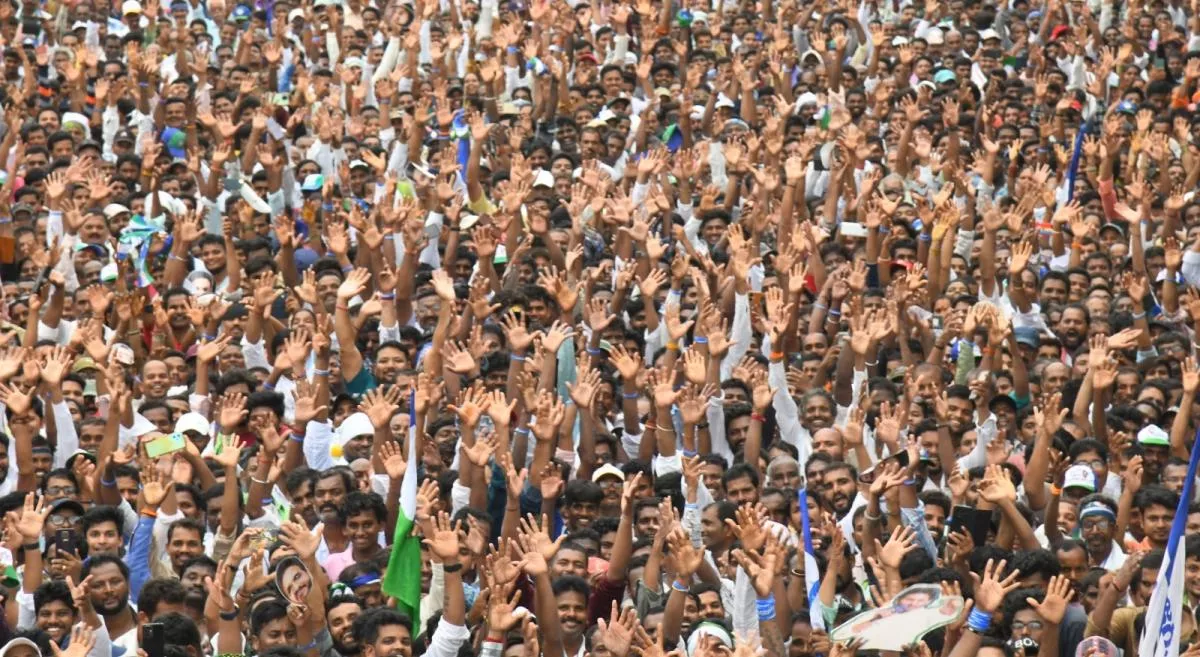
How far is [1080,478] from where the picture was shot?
935cm

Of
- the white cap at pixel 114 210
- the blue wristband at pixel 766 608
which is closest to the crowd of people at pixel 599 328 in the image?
the blue wristband at pixel 766 608

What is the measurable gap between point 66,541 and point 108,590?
0.47m

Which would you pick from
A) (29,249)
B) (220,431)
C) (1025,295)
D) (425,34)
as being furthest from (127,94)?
(1025,295)

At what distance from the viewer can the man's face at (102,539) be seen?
8.70 m

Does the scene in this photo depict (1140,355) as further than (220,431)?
Yes

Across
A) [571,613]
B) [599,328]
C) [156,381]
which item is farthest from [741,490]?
[156,381]

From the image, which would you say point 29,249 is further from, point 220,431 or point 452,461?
point 452,461

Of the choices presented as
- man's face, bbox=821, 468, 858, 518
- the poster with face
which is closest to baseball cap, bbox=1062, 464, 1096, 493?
man's face, bbox=821, 468, 858, 518

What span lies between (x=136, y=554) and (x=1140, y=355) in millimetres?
5441

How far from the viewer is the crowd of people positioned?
8.02m

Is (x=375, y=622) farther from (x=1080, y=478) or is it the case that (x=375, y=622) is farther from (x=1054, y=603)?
(x=1080, y=478)

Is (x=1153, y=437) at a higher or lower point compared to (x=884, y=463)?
lower

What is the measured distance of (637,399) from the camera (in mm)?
10281

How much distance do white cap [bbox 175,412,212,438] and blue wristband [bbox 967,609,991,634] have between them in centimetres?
415
